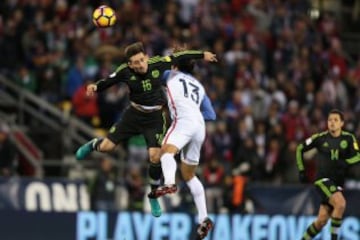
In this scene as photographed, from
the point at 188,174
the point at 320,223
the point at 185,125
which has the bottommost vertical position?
the point at 320,223

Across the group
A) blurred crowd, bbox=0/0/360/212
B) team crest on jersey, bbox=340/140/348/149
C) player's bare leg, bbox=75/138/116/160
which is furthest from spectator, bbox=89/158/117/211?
team crest on jersey, bbox=340/140/348/149

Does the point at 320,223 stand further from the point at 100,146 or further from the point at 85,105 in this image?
the point at 85,105

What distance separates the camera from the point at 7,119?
28141 mm

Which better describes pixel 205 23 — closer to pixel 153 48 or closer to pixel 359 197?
pixel 153 48

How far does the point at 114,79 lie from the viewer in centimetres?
1956

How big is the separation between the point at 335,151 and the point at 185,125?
3166 mm

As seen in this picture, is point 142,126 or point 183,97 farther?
point 142,126

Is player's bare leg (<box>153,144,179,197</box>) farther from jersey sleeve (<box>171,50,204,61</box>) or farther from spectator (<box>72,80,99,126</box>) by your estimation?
spectator (<box>72,80,99,126</box>)

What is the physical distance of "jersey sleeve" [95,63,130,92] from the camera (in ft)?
63.8

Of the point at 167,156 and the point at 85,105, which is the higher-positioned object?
the point at 85,105

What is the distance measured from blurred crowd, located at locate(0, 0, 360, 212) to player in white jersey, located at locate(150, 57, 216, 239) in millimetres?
6731

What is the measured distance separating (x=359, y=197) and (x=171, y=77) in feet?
26.8

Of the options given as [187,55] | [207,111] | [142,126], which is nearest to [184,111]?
[207,111]

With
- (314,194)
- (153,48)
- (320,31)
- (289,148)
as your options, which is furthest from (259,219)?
(320,31)
